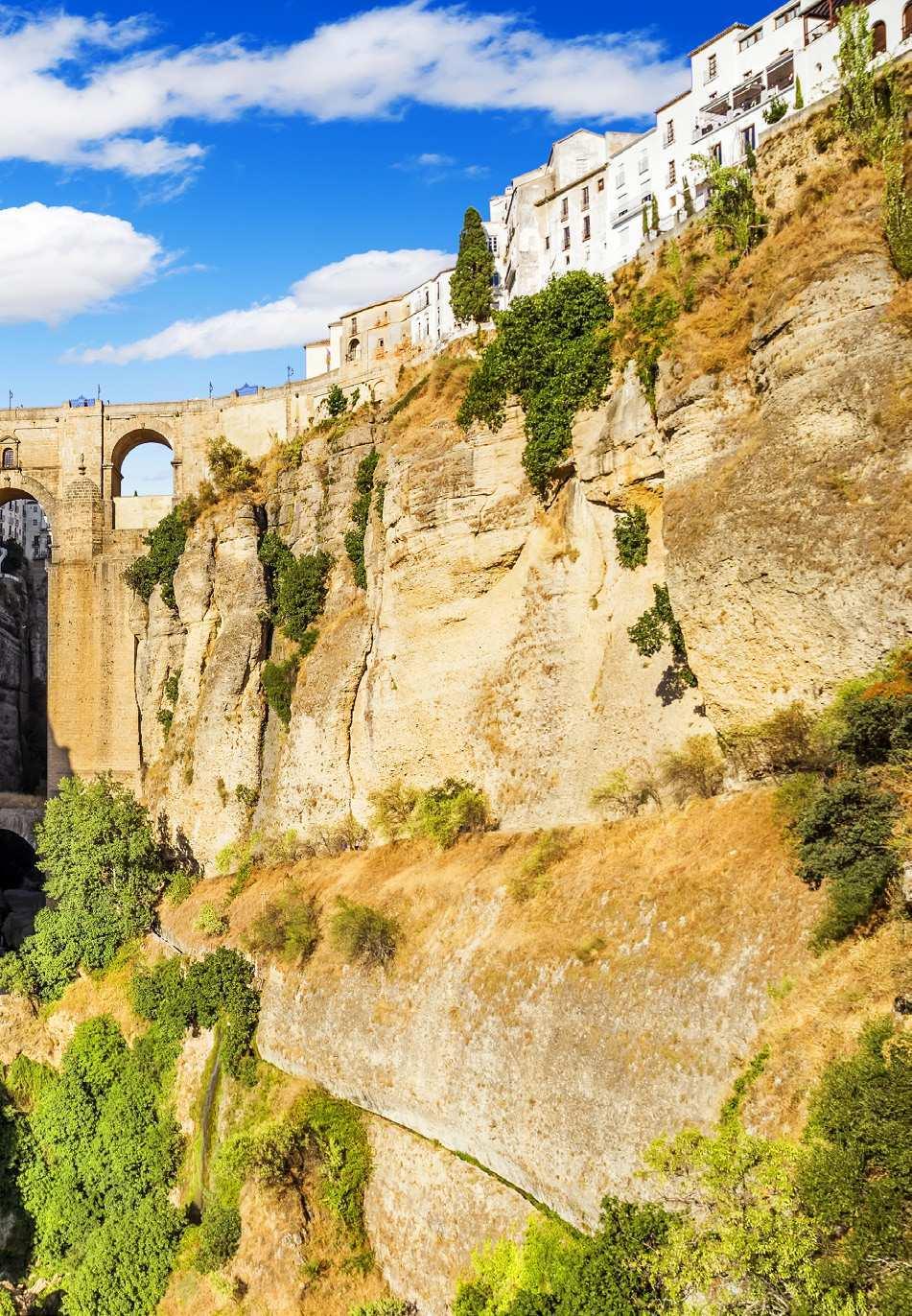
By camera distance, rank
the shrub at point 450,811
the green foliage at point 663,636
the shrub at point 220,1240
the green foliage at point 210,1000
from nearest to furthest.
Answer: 1. the green foliage at point 663,636
2. the shrub at point 220,1240
3. the shrub at point 450,811
4. the green foliage at point 210,1000

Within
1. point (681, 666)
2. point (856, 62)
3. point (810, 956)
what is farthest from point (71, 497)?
point (810, 956)

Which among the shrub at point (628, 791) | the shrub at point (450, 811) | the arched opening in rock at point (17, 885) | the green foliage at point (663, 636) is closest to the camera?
the shrub at point (628, 791)

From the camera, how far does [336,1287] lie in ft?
77.5

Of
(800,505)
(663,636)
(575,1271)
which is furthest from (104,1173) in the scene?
(800,505)

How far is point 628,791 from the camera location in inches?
953

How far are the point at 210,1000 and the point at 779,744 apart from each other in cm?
1810

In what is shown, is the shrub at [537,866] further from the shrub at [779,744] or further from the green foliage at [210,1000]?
the green foliage at [210,1000]

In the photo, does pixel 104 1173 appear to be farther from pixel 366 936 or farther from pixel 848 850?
pixel 848 850

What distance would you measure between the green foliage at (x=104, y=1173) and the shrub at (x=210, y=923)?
11.2ft

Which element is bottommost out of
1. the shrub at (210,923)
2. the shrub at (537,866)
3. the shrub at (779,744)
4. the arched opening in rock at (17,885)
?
the arched opening in rock at (17,885)

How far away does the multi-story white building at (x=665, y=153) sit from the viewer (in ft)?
112

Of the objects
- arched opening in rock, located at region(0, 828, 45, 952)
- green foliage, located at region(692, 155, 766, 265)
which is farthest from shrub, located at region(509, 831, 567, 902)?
arched opening in rock, located at region(0, 828, 45, 952)

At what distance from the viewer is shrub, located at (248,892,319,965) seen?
29.1 metres

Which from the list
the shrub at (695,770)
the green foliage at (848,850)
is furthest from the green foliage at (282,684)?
the green foliage at (848,850)
